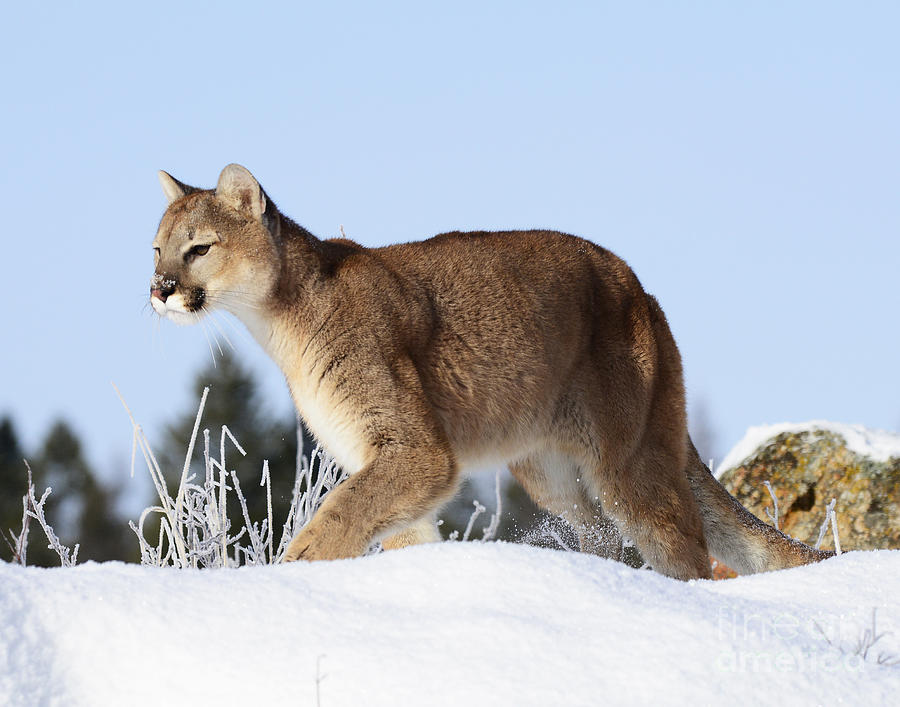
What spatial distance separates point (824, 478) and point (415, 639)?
6152 millimetres

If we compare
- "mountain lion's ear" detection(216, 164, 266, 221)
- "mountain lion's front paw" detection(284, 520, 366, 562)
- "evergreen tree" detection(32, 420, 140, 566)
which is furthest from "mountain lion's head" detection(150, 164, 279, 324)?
"evergreen tree" detection(32, 420, 140, 566)

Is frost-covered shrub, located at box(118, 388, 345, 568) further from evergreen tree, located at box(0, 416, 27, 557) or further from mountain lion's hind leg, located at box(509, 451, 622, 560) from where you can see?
evergreen tree, located at box(0, 416, 27, 557)

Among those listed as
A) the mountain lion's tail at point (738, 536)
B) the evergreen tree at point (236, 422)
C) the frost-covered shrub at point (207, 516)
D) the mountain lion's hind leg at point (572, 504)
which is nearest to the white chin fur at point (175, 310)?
the frost-covered shrub at point (207, 516)

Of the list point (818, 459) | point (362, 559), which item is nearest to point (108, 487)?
point (818, 459)

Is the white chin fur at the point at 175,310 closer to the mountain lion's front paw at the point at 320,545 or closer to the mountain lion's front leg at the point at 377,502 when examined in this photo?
the mountain lion's front leg at the point at 377,502

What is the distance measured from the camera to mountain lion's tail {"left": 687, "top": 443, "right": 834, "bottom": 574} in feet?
18.2

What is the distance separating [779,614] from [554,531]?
3146 millimetres

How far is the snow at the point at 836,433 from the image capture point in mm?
7809

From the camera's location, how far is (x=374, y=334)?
15.3 ft

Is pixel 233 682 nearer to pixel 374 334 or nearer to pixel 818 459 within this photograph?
pixel 374 334

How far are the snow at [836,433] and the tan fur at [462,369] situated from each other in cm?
252

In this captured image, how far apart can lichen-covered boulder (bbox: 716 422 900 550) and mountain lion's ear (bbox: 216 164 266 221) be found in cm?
474

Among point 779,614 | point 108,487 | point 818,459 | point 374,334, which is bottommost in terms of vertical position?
point 108,487

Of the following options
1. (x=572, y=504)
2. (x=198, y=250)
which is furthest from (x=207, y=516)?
(x=572, y=504)
